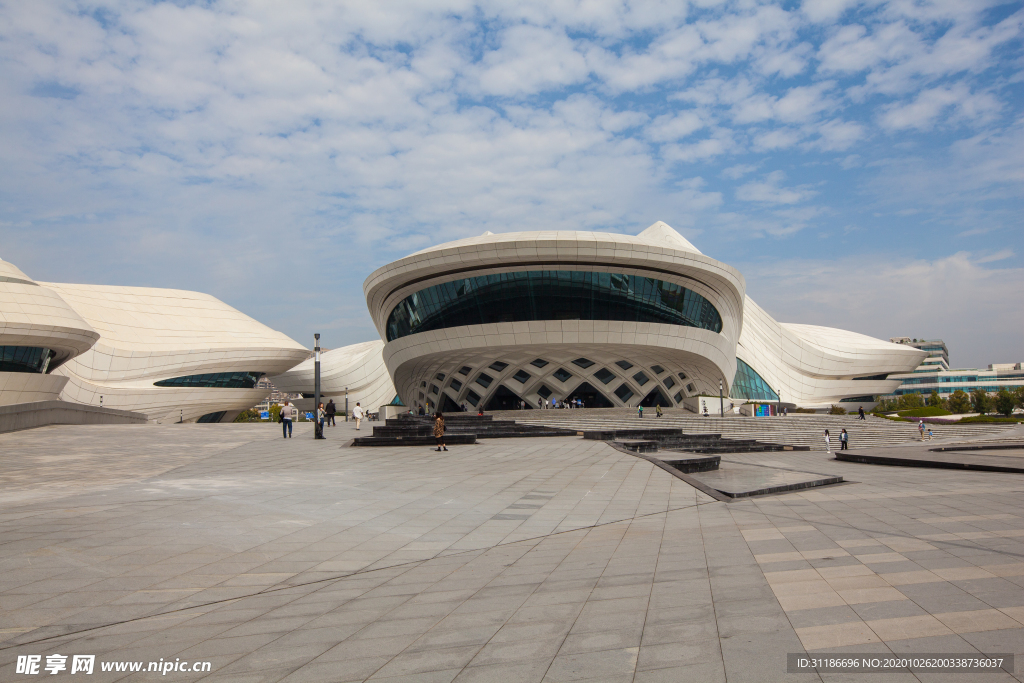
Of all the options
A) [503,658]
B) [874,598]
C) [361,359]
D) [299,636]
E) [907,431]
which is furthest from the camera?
[361,359]

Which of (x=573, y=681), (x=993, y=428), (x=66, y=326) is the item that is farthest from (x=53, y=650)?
(x=993, y=428)

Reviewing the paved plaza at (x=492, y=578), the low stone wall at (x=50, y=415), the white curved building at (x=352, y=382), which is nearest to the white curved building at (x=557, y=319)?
the low stone wall at (x=50, y=415)

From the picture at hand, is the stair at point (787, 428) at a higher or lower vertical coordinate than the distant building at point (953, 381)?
lower

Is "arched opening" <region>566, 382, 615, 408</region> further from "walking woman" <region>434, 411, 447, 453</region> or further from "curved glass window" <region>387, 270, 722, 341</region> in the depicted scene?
"walking woman" <region>434, 411, 447, 453</region>

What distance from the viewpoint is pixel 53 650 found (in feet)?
13.3

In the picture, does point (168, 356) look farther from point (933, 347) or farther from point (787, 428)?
point (933, 347)

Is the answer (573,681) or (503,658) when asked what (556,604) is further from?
(573,681)

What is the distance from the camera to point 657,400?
4231cm

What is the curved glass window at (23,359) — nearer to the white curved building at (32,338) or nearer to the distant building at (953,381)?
the white curved building at (32,338)

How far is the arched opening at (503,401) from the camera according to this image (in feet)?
137

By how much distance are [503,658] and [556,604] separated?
111 centimetres

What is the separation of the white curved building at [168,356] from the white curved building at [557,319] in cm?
1291

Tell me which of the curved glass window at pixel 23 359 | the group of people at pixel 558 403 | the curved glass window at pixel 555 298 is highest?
the curved glass window at pixel 555 298

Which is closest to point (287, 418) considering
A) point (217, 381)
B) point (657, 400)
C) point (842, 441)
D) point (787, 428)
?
point (842, 441)
